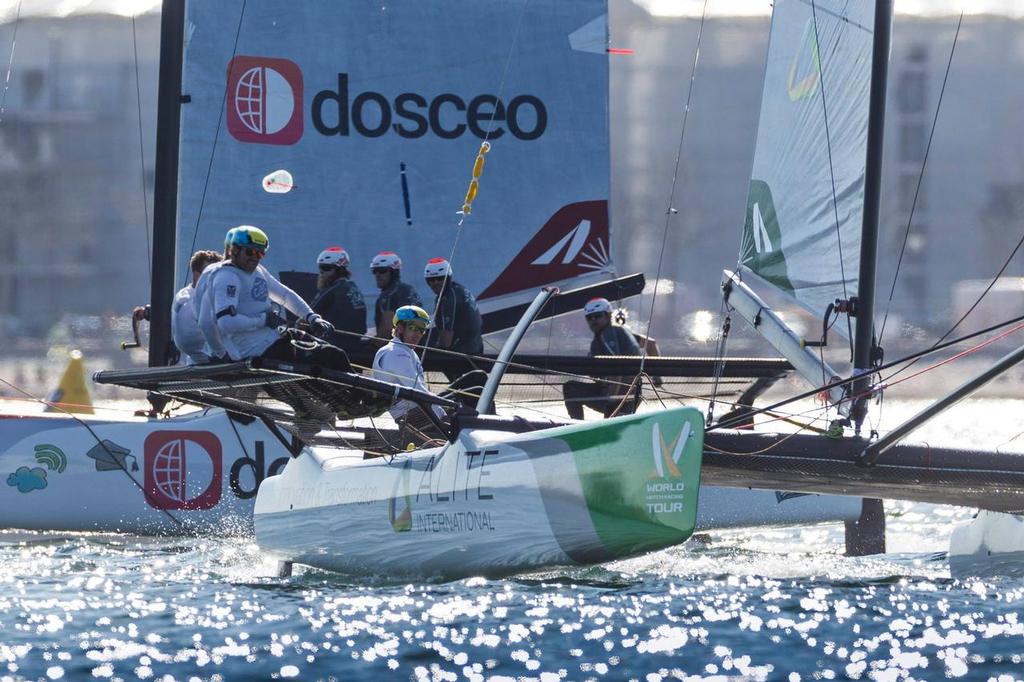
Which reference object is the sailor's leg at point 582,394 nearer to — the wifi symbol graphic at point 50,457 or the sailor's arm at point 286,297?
the sailor's arm at point 286,297

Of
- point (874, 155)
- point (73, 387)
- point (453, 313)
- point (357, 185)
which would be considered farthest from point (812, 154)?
point (73, 387)

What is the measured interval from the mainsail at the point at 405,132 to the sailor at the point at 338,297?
0.91 meters

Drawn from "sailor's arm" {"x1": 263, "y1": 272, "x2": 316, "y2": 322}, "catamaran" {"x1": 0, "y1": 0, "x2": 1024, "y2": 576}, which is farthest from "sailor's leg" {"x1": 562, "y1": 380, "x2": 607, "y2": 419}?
"sailor's arm" {"x1": 263, "y1": 272, "x2": 316, "y2": 322}

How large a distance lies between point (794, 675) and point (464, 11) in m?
5.78

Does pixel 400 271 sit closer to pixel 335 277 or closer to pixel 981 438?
pixel 335 277

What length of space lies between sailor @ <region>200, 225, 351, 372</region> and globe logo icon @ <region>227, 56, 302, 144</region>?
3.06 m

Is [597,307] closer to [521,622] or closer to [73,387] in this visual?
[521,622]

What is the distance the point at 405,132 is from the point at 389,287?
1.26 metres

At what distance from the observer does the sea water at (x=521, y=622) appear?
454 centimetres

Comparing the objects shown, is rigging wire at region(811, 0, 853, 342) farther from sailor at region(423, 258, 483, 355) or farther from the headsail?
sailor at region(423, 258, 483, 355)

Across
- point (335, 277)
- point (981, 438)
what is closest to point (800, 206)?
point (335, 277)

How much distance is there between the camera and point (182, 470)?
314 inches

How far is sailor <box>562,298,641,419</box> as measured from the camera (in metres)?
8.34

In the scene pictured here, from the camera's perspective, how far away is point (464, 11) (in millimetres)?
9391
